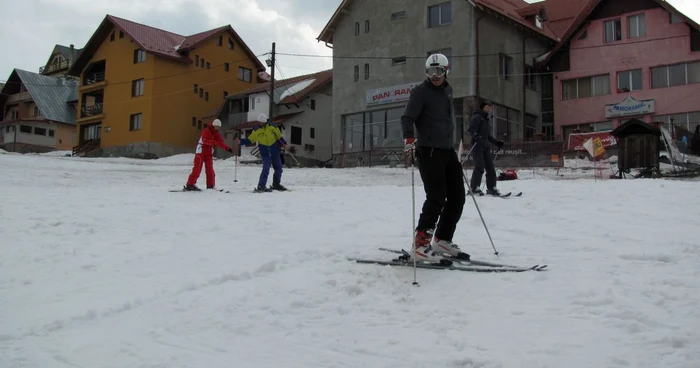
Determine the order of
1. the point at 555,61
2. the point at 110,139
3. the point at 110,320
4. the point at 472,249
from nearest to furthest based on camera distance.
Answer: the point at 110,320, the point at 472,249, the point at 555,61, the point at 110,139

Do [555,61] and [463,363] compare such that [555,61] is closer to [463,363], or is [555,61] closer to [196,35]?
[196,35]

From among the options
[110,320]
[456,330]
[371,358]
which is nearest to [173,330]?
[110,320]

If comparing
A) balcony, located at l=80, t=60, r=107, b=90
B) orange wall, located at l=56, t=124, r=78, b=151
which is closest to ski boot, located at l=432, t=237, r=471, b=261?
balcony, located at l=80, t=60, r=107, b=90

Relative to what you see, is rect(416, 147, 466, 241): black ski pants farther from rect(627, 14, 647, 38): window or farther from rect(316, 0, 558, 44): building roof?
rect(627, 14, 647, 38): window

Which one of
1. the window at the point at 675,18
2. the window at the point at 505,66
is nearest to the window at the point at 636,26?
the window at the point at 675,18

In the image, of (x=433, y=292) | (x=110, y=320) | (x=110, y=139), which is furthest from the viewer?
(x=110, y=139)

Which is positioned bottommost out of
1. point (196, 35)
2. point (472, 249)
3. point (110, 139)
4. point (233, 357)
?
point (233, 357)

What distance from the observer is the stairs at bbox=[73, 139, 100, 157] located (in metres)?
51.0

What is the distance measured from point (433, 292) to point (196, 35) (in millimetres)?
50743

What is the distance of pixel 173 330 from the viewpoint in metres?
4.21

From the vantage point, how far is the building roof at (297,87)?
44.5 meters

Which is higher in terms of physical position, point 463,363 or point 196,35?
point 196,35

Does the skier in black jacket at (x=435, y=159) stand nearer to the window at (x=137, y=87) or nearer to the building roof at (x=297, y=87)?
the building roof at (x=297, y=87)

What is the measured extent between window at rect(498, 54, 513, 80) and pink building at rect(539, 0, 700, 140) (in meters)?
2.95
